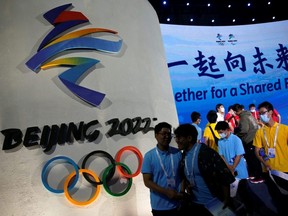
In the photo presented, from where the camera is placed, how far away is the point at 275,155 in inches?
173

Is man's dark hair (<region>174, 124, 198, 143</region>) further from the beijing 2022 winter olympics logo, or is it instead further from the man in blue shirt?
the beijing 2022 winter olympics logo

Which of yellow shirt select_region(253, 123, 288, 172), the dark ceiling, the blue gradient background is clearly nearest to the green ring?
yellow shirt select_region(253, 123, 288, 172)

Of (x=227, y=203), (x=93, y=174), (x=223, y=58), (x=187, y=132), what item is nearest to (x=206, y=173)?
(x=227, y=203)

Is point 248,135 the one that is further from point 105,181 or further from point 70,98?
point 70,98

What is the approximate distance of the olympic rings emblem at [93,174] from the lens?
4.39 metres

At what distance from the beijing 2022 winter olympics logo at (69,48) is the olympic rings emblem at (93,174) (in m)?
0.82

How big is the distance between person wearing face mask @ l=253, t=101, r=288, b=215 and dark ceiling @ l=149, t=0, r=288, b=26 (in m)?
7.69

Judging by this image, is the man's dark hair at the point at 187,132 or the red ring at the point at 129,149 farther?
the red ring at the point at 129,149

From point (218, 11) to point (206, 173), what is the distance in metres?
10.7

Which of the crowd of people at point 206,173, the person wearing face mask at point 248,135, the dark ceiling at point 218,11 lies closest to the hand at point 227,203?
the crowd of people at point 206,173

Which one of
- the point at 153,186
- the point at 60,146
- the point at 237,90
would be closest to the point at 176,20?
the point at 237,90

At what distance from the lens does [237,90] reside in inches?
435

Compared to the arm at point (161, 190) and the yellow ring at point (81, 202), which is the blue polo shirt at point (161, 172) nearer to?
the arm at point (161, 190)

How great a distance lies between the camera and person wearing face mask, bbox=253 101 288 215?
4145mm
